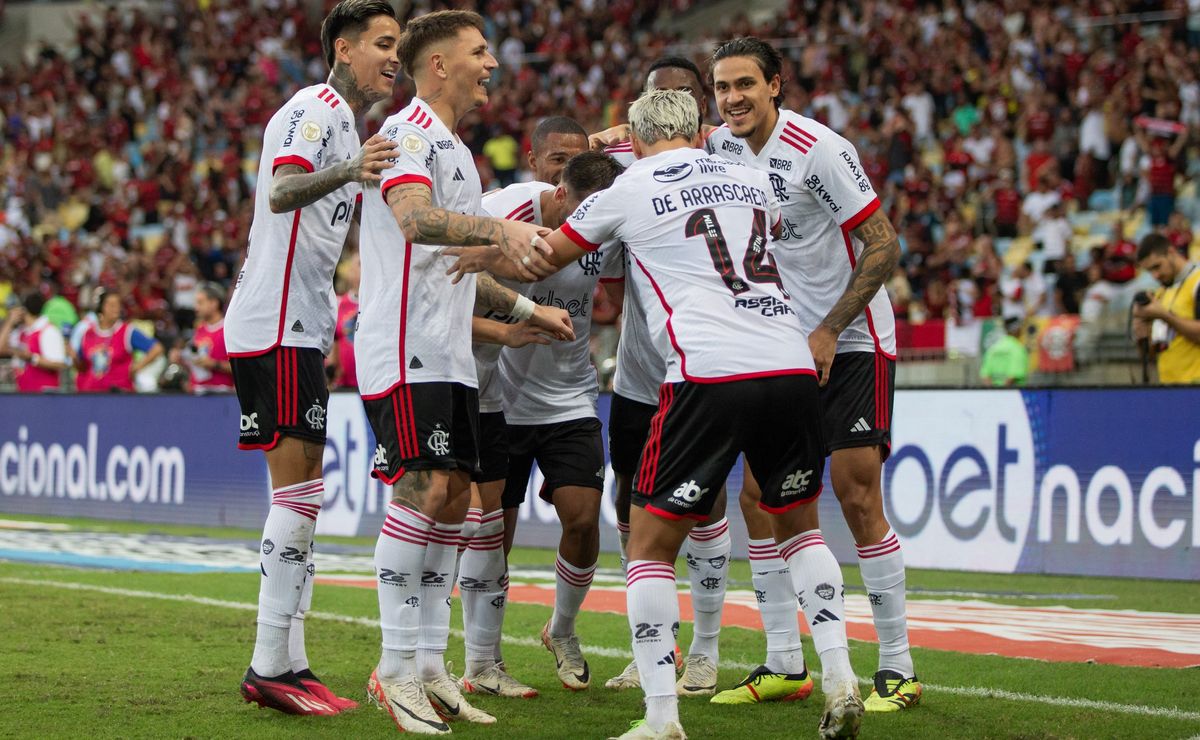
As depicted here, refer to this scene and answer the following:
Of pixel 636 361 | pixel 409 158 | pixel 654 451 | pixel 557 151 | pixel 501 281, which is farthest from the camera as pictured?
pixel 501 281

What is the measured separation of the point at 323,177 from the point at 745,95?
6.40 ft

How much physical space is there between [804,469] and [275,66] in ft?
94.0

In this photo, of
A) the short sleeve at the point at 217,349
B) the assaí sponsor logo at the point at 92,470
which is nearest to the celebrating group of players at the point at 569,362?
the short sleeve at the point at 217,349

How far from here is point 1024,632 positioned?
8.07 m

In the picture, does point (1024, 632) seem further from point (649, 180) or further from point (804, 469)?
point (649, 180)

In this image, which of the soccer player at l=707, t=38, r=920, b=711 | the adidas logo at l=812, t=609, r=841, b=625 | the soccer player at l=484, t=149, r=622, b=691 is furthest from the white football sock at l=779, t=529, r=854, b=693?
the soccer player at l=484, t=149, r=622, b=691

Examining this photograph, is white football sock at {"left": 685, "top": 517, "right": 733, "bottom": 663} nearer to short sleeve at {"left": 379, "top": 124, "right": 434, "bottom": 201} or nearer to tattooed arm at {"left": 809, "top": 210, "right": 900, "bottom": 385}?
tattooed arm at {"left": 809, "top": 210, "right": 900, "bottom": 385}

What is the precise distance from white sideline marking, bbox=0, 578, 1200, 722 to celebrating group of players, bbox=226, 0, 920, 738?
42 centimetres

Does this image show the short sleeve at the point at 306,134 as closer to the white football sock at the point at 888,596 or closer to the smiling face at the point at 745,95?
the smiling face at the point at 745,95

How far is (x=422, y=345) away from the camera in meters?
5.57

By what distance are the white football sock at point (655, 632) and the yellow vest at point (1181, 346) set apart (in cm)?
720

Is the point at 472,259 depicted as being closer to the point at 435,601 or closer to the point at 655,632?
the point at 435,601

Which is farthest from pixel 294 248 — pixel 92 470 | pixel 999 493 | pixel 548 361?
pixel 92 470

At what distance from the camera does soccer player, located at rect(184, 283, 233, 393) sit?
15383mm
